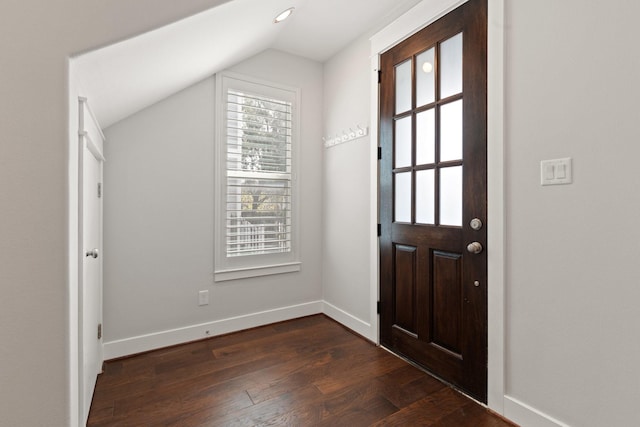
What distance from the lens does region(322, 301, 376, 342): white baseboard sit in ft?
8.52

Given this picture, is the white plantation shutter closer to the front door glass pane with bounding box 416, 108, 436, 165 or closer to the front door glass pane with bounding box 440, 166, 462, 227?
the front door glass pane with bounding box 416, 108, 436, 165

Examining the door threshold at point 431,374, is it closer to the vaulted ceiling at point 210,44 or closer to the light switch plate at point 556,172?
the light switch plate at point 556,172

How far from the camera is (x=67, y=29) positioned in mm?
951

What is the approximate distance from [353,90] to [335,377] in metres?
2.33

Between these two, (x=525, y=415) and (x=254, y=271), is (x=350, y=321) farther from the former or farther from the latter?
(x=525, y=415)

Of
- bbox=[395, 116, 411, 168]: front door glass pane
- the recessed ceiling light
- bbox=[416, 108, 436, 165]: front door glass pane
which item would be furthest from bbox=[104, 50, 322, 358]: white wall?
bbox=[416, 108, 436, 165]: front door glass pane

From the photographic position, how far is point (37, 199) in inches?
36.9

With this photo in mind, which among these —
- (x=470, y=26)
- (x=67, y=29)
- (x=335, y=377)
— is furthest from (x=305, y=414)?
(x=470, y=26)

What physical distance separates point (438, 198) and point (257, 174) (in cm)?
162

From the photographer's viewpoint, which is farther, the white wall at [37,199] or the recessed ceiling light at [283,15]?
the recessed ceiling light at [283,15]

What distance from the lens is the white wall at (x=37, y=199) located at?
0.91 m

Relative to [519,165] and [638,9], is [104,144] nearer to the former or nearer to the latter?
[519,165]

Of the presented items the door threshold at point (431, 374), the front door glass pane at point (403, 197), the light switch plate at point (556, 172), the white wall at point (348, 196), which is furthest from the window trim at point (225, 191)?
the light switch plate at point (556, 172)

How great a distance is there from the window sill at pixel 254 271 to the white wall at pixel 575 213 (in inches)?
75.3
